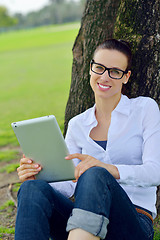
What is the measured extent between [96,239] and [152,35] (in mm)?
1704

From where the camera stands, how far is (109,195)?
6.35 feet

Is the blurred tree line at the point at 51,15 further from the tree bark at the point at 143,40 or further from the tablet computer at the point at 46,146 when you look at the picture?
the tablet computer at the point at 46,146

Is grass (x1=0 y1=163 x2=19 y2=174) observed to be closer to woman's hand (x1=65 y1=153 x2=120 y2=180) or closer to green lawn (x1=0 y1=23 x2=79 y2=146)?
green lawn (x1=0 y1=23 x2=79 y2=146)

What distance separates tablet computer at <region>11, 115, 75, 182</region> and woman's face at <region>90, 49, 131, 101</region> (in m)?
0.53

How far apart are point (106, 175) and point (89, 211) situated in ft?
0.80

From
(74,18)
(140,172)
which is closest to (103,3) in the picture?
(140,172)

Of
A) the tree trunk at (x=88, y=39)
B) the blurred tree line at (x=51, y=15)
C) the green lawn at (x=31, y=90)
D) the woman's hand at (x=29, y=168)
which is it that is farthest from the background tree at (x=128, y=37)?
the blurred tree line at (x=51, y=15)

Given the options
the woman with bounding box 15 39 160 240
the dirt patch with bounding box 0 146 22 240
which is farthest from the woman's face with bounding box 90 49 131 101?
the dirt patch with bounding box 0 146 22 240

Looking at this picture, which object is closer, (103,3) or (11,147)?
(103,3)

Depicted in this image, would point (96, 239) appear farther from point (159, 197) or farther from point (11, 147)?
point (11, 147)

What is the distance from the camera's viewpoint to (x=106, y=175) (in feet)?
6.47

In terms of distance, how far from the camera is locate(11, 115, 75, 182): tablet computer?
2.06 meters

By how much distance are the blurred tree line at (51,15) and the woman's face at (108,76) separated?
285ft

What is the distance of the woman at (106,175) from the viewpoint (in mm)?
1879
